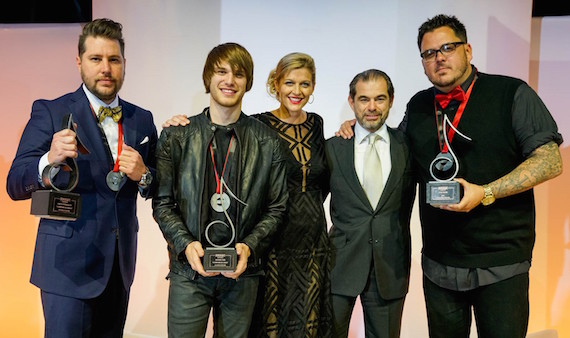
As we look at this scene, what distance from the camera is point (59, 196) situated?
6.91ft

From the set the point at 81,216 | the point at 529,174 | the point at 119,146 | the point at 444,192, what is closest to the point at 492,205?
the point at 529,174

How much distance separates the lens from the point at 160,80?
14.1 feet

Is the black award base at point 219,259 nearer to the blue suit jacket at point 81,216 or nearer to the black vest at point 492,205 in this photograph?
the blue suit jacket at point 81,216

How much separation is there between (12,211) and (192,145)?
2910 mm

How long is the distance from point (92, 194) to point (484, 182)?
A: 1.78 m

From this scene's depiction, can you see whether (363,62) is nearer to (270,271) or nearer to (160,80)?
(160,80)

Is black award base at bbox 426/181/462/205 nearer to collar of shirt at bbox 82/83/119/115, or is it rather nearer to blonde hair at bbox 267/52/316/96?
blonde hair at bbox 267/52/316/96

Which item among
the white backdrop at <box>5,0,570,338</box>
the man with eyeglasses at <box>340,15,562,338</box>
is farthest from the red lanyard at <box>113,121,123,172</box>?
the white backdrop at <box>5,0,570,338</box>

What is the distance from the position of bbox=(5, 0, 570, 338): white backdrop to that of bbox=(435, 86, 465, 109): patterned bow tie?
4.45 feet

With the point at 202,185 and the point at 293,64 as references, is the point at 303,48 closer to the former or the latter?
the point at 293,64

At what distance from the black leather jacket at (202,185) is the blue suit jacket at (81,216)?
0.11 meters

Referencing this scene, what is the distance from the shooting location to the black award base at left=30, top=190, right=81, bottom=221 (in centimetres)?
207

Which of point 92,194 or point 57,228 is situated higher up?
point 92,194

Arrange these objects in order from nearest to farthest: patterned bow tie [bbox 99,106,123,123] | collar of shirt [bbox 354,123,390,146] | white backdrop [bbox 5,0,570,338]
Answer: patterned bow tie [bbox 99,106,123,123] → collar of shirt [bbox 354,123,390,146] → white backdrop [bbox 5,0,570,338]
